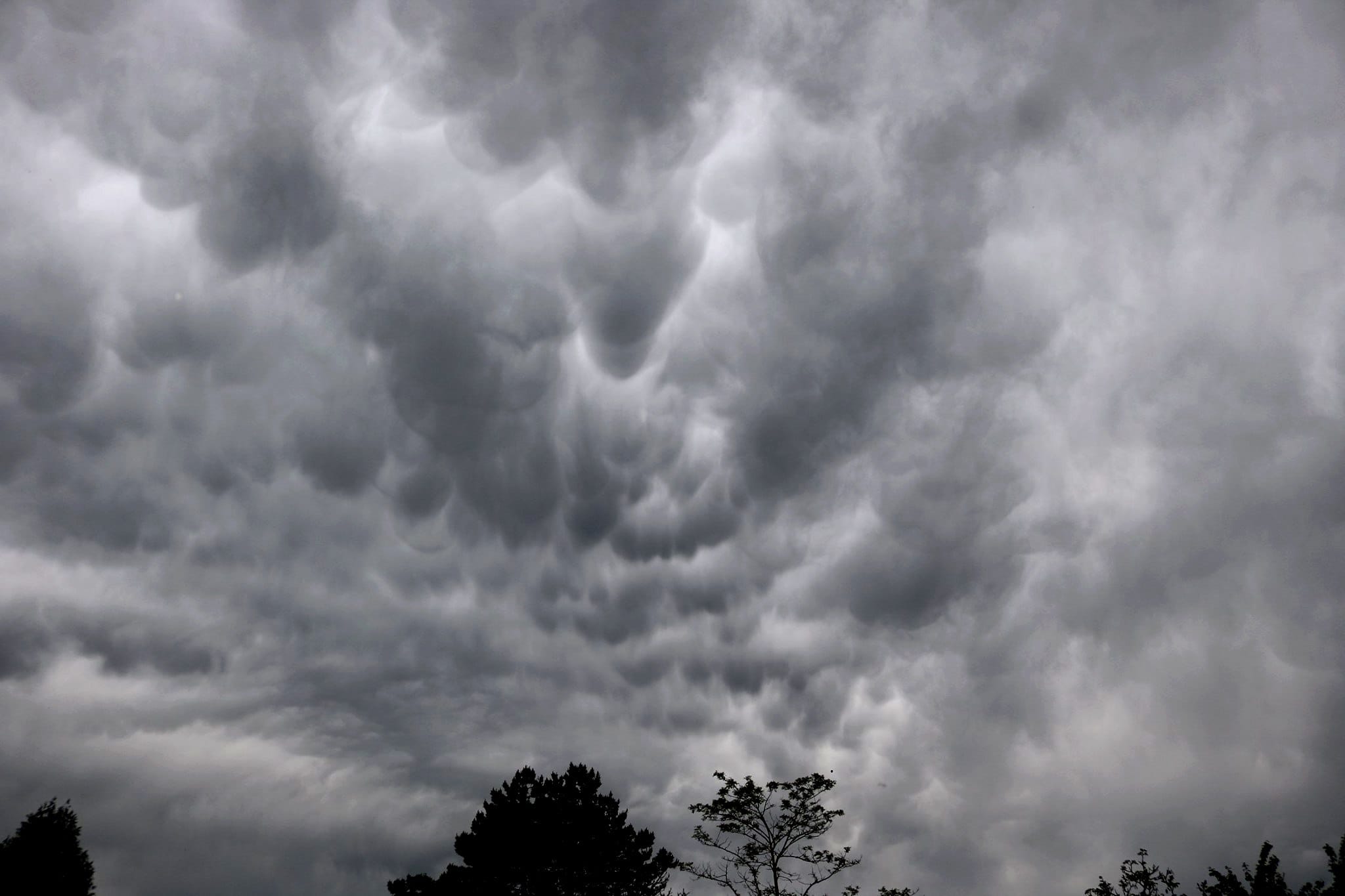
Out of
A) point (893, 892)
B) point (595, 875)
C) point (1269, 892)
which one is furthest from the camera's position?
point (595, 875)

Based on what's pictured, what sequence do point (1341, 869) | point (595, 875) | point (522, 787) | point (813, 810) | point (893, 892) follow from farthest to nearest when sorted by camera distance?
point (522, 787) → point (595, 875) → point (813, 810) → point (893, 892) → point (1341, 869)

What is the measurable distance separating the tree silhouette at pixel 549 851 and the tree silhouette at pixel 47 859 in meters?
27.8

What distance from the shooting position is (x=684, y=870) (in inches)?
2234

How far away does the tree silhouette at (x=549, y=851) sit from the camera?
58.8m

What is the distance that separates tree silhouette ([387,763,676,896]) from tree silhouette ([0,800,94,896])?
27.8 meters

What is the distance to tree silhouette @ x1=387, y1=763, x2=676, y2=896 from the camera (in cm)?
5884

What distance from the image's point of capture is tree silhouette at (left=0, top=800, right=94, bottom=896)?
199 feet

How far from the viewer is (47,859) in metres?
63.3

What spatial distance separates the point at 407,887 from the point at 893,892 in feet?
127

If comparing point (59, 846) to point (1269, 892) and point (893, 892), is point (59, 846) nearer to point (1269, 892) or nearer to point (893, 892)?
point (893, 892)

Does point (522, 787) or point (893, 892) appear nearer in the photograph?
point (893, 892)

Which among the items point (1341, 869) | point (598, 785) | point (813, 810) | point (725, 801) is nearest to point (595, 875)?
point (598, 785)

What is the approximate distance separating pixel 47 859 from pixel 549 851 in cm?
4325

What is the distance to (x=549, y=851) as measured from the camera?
59.7 m
